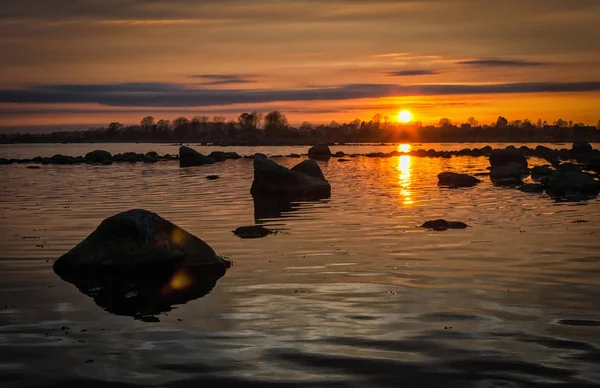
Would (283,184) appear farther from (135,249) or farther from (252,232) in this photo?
(135,249)

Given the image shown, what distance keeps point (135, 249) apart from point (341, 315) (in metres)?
6.20

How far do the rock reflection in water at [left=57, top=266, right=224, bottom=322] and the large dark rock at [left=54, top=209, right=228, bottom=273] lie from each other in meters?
0.21

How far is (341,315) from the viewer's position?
430 inches

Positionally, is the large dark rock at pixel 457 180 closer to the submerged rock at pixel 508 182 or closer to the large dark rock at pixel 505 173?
the submerged rock at pixel 508 182

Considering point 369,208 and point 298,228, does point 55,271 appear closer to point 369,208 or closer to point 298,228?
point 298,228

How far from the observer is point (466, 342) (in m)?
9.40

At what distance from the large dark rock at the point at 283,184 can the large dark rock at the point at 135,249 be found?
20040mm

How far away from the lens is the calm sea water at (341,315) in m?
8.28

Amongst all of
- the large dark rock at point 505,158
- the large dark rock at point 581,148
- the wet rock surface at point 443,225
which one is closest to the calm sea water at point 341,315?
the wet rock surface at point 443,225

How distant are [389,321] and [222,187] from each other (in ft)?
105

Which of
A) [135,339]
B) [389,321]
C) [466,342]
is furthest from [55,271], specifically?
[466,342]

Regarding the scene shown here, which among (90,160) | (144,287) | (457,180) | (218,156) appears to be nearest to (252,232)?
(144,287)

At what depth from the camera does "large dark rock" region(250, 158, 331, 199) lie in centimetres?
3591

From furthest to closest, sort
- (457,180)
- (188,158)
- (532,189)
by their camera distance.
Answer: (188,158), (457,180), (532,189)
